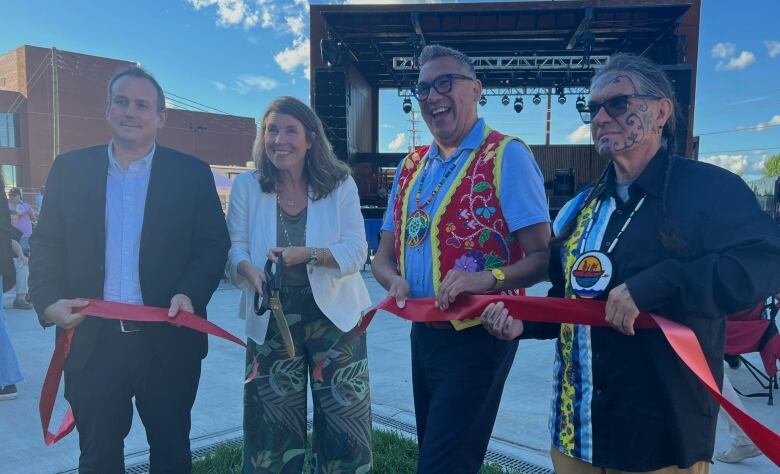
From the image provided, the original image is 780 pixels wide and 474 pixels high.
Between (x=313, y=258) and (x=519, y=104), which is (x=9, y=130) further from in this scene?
(x=313, y=258)

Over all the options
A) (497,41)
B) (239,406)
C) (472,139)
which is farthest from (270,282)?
(497,41)

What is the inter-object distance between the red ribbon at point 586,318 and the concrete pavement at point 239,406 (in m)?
1.81

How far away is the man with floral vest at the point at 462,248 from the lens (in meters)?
1.90

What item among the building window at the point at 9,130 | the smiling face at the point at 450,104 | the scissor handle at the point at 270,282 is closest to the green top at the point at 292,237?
the scissor handle at the point at 270,282

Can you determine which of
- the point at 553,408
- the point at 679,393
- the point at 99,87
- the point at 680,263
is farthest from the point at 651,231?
the point at 99,87

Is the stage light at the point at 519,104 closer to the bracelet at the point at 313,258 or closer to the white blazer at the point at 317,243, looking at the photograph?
the white blazer at the point at 317,243

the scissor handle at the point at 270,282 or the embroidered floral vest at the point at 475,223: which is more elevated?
the embroidered floral vest at the point at 475,223

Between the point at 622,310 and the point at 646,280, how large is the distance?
102 mm

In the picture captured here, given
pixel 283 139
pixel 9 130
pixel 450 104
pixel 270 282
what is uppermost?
pixel 9 130

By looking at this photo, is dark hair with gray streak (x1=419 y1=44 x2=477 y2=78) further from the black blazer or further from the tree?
the tree

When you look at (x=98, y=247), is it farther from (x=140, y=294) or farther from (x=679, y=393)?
(x=679, y=393)

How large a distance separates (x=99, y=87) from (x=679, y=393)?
4278 centimetres

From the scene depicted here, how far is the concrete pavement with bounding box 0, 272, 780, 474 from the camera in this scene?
3293mm

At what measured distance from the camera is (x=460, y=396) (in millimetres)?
1920
